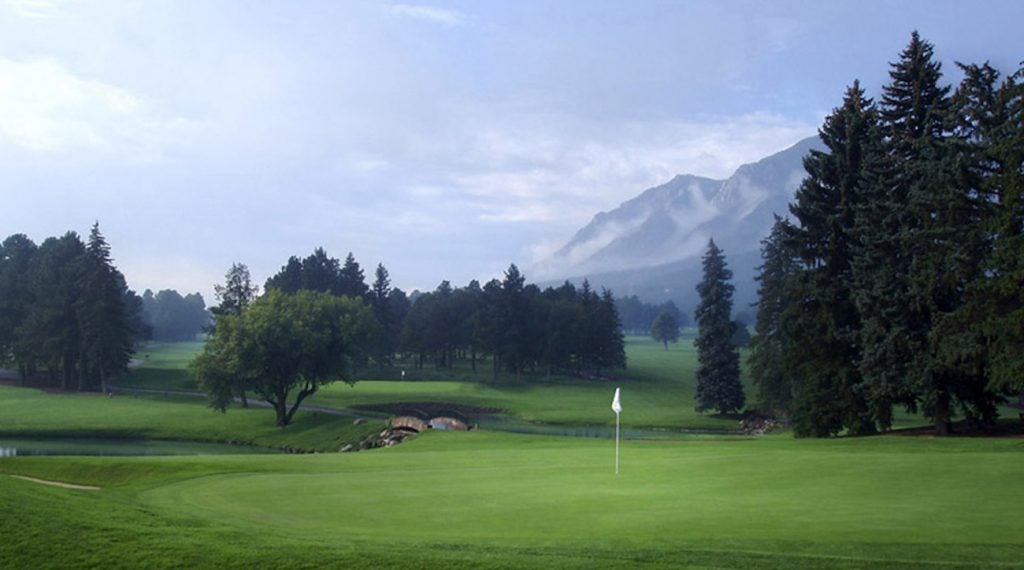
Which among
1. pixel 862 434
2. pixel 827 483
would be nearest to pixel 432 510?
pixel 827 483

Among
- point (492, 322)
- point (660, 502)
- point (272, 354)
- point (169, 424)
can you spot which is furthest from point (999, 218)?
point (492, 322)

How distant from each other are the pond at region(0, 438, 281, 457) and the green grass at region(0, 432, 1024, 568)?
28166 mm

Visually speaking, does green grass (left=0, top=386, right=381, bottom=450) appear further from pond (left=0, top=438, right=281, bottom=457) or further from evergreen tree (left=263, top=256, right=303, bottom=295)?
evergreen tree (left=263, top=256, right=303, bottom=295)

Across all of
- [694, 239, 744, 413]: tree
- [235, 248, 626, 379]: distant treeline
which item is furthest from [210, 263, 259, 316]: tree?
[694, 239, 744, 413]: tree

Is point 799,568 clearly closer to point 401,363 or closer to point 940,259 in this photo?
point 940,259

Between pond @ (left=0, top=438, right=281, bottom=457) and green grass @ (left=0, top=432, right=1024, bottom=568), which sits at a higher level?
green grass @ (left=0, top=432, right=1024, bottom=568)

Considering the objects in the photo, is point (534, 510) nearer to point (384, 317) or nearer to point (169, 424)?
point (169, 424)

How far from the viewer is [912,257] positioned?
40500mm

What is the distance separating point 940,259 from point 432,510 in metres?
30.0

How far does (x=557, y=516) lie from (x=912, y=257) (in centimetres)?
3146

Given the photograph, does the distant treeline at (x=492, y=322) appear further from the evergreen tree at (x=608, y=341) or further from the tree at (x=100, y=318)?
the tree at (x=100, y=318)

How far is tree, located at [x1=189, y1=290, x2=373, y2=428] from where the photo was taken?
63.0 meters

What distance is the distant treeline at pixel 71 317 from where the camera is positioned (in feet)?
275

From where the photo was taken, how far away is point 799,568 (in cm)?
1162
